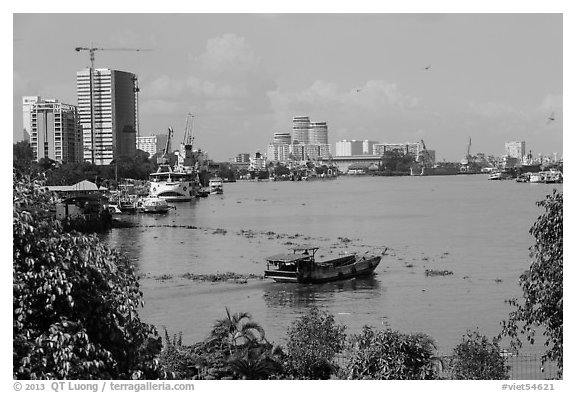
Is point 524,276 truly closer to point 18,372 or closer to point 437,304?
point 18,372

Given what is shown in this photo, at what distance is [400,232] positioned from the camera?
1519 cm

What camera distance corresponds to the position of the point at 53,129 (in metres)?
33.1

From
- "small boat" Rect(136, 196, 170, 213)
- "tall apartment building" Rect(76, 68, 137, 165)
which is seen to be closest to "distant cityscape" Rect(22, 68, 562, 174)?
"tall apartment building" Rect(76, 68, 137, 165)

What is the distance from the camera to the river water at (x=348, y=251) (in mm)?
7512

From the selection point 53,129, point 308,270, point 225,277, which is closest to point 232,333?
point 308,270

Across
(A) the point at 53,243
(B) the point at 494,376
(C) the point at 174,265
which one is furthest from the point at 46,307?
(C) the point at 174,265

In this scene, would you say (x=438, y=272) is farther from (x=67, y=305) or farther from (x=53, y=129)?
(x=53, y=129)

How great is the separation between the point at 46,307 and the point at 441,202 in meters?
21.8

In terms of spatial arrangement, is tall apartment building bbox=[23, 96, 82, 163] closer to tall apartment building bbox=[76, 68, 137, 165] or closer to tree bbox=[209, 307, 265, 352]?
tall apartment building bbox=[76, 68, 137, 165]

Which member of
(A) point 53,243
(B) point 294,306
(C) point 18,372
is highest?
(A) point 53,243

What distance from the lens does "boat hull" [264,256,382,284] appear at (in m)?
9.41

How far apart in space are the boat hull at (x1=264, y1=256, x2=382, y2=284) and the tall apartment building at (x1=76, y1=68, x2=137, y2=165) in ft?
111

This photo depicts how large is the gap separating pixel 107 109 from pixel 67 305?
43.4m

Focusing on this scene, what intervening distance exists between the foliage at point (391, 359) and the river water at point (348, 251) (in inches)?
93.7
